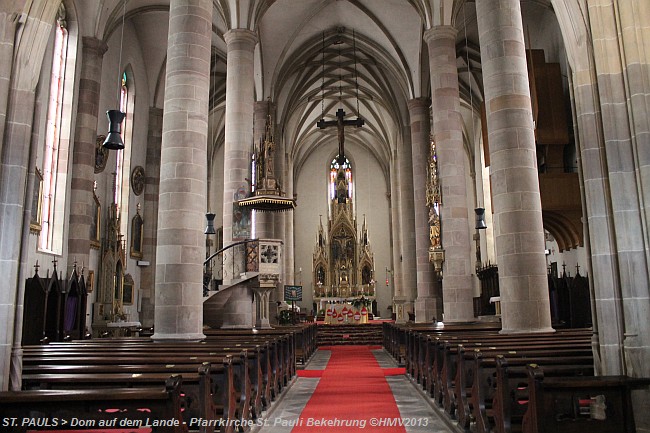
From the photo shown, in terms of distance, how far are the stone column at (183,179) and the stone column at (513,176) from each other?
539cm

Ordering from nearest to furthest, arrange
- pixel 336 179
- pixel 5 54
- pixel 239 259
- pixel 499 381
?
pixel 499 381 < pixel 5 54 < pixel 239 259 < pixel 336 179

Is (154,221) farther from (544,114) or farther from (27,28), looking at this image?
(27,28)

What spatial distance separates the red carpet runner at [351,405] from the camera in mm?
6172

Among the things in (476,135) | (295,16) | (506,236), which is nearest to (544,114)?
(506,236)

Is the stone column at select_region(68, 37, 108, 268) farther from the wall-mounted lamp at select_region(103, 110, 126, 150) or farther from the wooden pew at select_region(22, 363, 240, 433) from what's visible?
the wooden pew at select_region(22, 363, 240, 433)

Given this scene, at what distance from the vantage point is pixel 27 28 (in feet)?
17.2

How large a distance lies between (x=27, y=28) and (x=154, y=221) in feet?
55.8

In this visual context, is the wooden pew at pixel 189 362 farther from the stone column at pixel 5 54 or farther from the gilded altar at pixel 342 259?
the gilded altar at pixel 342 259

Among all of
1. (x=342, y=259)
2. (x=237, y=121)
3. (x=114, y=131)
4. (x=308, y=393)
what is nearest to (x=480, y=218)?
(x=237, y=121)

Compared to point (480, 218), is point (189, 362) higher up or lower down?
lower down

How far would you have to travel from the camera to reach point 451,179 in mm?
15039

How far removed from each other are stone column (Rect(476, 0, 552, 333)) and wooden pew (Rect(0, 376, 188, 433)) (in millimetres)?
7082

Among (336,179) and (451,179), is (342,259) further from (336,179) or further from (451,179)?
(451,179)

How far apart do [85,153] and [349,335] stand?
466 inches
